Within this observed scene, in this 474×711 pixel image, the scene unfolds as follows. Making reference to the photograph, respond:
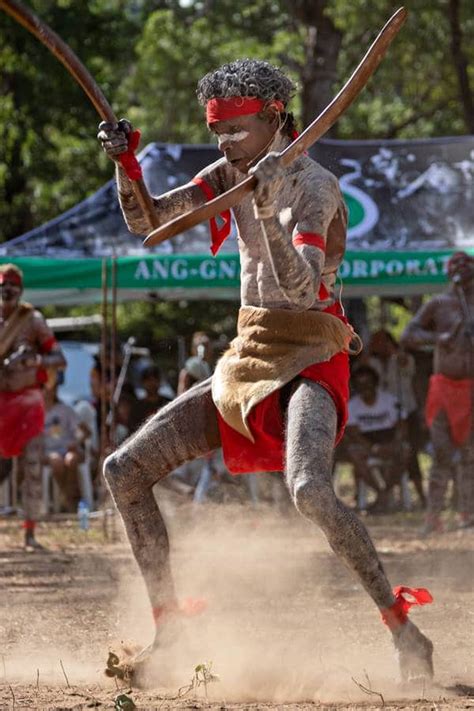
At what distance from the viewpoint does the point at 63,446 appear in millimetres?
14086

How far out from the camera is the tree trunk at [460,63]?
19.2 metres

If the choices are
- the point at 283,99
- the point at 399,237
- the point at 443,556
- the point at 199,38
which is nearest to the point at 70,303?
the point at 399,237

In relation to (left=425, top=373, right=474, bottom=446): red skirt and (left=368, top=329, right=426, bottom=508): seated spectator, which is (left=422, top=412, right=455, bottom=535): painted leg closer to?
(left=425, top=373, right=474, bottom=446): red skirt

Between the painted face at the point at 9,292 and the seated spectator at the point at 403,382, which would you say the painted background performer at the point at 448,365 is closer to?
the seated spectator at the point at 403,382

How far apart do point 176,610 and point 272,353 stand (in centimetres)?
100

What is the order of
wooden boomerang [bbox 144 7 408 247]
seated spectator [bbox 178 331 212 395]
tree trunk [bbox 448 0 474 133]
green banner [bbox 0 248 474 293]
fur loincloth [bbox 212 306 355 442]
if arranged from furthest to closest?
tree trunk [bbox 448 0 474 133], seated spectator [bbox 178 331 212 395], green banner [bbox 0 248 474 293], fur loincloth [bbox 212 306 355 442], wooden boomerang [bbox 144 7 408 247]

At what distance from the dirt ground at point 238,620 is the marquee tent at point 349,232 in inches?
89.0

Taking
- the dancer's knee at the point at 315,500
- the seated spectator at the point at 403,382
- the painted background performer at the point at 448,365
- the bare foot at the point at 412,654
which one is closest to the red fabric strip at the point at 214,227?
the dancer's knee at the point at 315,500

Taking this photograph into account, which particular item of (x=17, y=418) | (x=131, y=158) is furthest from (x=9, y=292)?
(x=131, y=158)

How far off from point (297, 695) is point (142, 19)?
22.1 meters

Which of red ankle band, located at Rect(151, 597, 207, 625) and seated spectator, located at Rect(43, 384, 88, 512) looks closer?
red ankle band, located at Rect(151, 597, 207, 625)

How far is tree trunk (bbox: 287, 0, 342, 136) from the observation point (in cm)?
1719

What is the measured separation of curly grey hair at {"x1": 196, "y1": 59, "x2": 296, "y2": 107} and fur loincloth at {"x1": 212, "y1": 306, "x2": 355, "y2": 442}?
0.77 meters

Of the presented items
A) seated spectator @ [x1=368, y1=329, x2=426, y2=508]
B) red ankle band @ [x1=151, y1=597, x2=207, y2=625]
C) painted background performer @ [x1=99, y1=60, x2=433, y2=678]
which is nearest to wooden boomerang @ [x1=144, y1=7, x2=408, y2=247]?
painted background performer @ [x1=99, y1=60, x2=433, y2=678]
